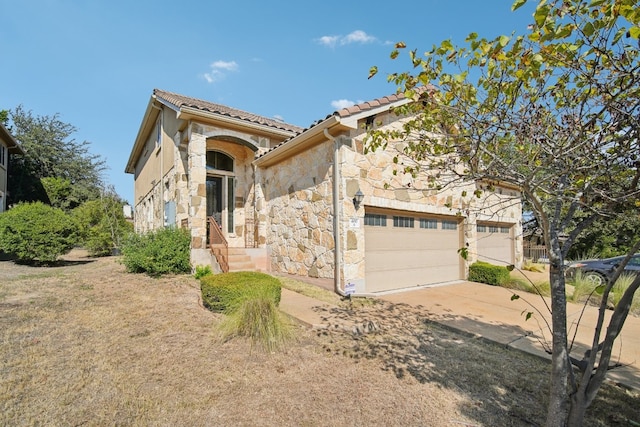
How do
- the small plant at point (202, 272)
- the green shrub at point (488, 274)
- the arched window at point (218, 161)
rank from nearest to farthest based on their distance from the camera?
1. the small plant at point (202, 272)
2. the green shrub at point (488, 274)
3. the arched window at point (218, 161)

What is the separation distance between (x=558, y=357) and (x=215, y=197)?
10350 mm

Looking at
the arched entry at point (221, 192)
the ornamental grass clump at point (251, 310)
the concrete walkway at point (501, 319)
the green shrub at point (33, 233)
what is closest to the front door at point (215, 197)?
the arched entry at point (221, 192)

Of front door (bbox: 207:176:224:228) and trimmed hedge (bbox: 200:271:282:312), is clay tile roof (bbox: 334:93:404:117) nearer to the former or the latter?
trimmed hedge (bbox: 200:271:282:312)

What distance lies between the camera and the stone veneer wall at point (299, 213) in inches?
297

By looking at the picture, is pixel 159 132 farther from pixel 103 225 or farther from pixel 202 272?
pixel 103 225

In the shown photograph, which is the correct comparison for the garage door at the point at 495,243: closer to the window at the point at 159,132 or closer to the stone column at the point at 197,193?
the stone column at the point at 197,193

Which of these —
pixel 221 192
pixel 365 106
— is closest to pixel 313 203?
pixel 365 106

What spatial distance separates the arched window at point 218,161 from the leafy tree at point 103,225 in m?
7.15

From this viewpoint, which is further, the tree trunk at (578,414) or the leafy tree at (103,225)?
the leafy tree at (103,225)

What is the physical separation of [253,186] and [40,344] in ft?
25.6

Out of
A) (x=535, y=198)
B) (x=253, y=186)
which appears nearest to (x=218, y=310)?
(x=535, y=198)

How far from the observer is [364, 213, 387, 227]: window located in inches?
299

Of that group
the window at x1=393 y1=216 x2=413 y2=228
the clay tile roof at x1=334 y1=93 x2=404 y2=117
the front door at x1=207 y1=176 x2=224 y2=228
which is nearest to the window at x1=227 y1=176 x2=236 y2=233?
the front door at x1=207 y1=176 x2=224 y2=228

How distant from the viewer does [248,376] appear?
10.3 ft
